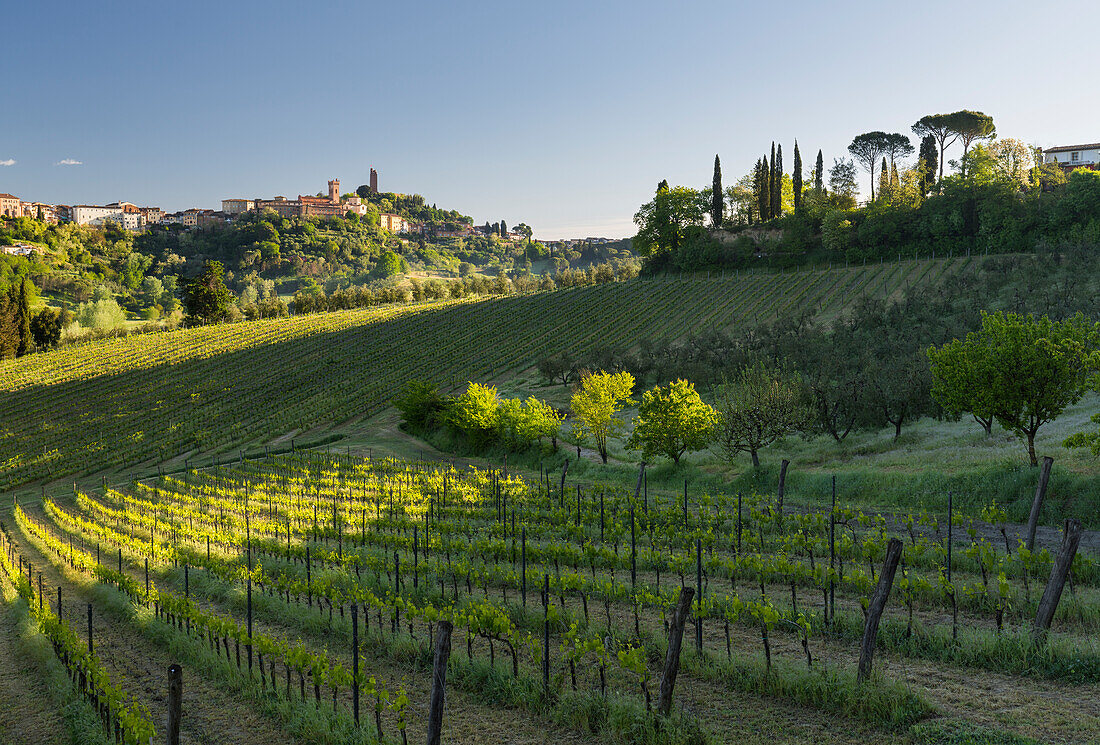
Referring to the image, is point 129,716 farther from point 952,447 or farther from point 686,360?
point 686,360

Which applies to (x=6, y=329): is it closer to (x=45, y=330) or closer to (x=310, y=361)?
(x=45, y=330)

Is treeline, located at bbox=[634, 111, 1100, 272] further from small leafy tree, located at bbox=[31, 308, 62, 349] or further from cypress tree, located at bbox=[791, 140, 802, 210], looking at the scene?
small leafy tree, located at bbox=[31, 308, 62, 349]

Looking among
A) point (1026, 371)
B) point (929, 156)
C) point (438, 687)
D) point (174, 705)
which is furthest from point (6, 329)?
point (929, 156)

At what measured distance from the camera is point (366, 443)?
47.0m

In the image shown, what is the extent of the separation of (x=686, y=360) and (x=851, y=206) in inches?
2357

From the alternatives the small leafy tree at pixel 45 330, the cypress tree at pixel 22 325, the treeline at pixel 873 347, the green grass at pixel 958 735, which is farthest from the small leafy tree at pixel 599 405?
the small leafy tree at pixel 45 330

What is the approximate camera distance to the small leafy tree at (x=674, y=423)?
29312 millimetres

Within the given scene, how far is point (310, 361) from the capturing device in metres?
73.4

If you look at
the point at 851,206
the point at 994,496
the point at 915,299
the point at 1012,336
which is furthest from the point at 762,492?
the point at 851,206

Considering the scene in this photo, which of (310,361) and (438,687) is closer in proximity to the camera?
(438,687)

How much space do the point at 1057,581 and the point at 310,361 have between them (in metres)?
72.5

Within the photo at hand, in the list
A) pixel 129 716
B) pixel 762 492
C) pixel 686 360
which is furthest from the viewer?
pixel 686 360

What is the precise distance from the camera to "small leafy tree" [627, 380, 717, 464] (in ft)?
96.2

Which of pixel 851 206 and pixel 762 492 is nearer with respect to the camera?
pixel 762 492
